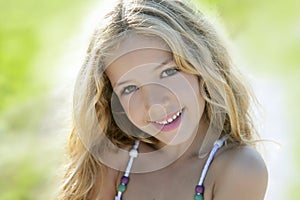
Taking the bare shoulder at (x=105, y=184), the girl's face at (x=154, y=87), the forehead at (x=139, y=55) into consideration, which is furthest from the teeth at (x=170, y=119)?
the bare shoulder at (x=105, y=184)

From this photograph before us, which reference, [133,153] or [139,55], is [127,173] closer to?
[133,153]

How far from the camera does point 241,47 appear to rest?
315 cm

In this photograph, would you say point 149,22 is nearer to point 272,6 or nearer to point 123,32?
point 123,32

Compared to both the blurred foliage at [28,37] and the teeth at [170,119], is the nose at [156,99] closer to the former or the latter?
the teeth at [170,119]

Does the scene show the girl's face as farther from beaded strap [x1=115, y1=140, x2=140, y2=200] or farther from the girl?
beaded strap [x1=115, y1=140, x2=140, y2=200]

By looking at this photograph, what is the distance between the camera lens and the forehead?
171 centimetres

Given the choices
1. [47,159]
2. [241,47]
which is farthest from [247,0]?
[47,159]

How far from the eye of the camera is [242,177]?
171 cm

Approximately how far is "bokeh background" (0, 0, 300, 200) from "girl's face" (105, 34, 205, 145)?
631 millimetres

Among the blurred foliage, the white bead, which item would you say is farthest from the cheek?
the blurred foliage

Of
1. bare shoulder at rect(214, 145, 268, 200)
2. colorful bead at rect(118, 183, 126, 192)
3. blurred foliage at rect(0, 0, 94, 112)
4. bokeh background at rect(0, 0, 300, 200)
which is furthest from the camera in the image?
blurred foliage at rect(0, 0, 94, 112)

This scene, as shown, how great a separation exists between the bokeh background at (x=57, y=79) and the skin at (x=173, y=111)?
2.05 feet

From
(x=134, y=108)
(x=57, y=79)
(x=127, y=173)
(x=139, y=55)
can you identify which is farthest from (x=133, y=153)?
(x=57, y=79)

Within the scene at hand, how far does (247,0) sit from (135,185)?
1962 mm
